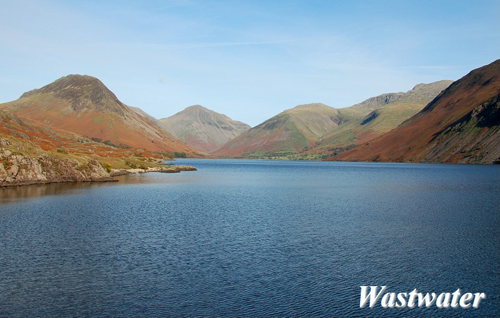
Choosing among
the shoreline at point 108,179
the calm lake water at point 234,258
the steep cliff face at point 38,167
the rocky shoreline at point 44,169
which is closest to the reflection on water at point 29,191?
the shoreline at point 108,179

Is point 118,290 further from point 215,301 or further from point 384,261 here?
point 384,261

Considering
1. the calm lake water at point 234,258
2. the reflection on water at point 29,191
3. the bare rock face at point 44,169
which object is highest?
the bare rock face at point 44,169

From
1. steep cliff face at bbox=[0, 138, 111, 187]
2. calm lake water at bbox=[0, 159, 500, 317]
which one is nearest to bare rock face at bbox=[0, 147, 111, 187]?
steep cliff face at bbox=[0, 138, 111, 187]

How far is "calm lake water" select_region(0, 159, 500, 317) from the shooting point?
85.5 feet

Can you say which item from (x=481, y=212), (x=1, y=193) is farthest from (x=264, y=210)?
(x=1, y=193)

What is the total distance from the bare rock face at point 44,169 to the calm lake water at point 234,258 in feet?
95.1

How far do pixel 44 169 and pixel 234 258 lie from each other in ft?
277

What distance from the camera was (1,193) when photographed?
261ft

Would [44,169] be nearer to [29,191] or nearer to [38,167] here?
[38,167]

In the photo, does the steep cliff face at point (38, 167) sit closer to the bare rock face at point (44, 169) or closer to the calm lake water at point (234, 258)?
the bare rock face at point (44, 169)

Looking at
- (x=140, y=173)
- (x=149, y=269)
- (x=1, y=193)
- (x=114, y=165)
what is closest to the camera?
(x=149, y=269)

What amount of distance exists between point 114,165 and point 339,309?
140 meters

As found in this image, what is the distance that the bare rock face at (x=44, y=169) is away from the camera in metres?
91.7

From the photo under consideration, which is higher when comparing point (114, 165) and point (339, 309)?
point (114, 165)
